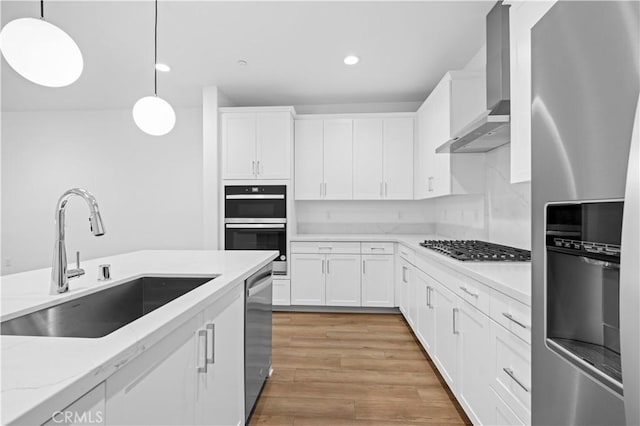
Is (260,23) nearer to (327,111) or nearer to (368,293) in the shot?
(327,111)

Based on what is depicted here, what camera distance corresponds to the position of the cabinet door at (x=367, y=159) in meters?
4.32

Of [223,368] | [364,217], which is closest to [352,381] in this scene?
[223,368]

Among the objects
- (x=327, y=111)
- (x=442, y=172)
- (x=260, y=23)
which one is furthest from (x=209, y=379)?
(x=327, y=111)

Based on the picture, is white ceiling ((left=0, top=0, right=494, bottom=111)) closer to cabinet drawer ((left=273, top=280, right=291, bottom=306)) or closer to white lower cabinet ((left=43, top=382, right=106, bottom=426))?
cabinet drawer ((left=273, top=280, right=291, bottom=306))

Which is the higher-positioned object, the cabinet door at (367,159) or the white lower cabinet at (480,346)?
the cabinet door at (367,159)

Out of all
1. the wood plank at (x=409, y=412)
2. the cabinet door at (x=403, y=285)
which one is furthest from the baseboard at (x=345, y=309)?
the wood plank at (x=409, y=412)

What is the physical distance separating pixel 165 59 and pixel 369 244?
300 cm

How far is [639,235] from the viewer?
21.1 inches

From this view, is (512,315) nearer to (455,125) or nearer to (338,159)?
(455,125)

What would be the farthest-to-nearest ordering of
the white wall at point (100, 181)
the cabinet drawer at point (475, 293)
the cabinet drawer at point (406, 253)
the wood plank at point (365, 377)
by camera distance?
the white wall at point (100, 181) → the cabinet drawer at point (406, 253) → the wood plank at point (365, 377) → the cabinet drawer at point (475, 293)

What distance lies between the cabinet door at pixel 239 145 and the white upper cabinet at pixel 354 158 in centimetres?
59

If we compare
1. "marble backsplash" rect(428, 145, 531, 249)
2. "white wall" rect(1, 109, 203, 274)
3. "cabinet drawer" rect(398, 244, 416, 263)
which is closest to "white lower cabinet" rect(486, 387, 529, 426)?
"marble backsplash" rect(428, 145, 531, 249)

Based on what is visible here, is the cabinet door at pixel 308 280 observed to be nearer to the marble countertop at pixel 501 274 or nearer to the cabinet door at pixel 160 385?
the marble countertop at pixel 501 274

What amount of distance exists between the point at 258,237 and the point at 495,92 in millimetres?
2924
